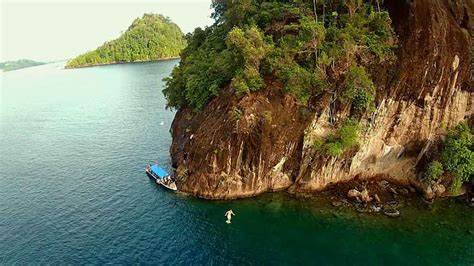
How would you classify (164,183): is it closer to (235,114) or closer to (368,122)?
(235,114)

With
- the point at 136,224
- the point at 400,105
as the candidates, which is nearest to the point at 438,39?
the point at 400,105

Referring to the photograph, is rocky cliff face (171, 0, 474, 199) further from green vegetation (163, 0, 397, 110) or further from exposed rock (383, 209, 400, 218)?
exposed rock (383, 209, 400, 218)

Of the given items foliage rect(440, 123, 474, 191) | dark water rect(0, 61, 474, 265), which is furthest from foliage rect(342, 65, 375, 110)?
dark water rect(0, 61, 474, 265)

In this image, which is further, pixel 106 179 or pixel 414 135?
pixel 106 179

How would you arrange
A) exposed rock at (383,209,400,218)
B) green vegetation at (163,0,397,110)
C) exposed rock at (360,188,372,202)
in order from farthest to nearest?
green vegetation at (163,0,397,110) < exposed rock at (360,188,372,202) < exposed rock at (383,209,400,218)

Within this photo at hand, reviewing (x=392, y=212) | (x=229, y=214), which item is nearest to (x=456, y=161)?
(x=392, y=212)

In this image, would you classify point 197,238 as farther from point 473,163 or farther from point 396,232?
point 473,163

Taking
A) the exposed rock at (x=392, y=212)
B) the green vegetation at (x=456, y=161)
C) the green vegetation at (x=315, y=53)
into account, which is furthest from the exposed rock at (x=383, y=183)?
the green vegetation at (x=315, y=53)

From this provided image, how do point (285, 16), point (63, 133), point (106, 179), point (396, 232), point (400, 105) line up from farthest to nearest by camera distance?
1. point (63, 133)
2. point (106, 179)
3. point (285, 16)
4. point (400, 105)
5. point (396, 232)
